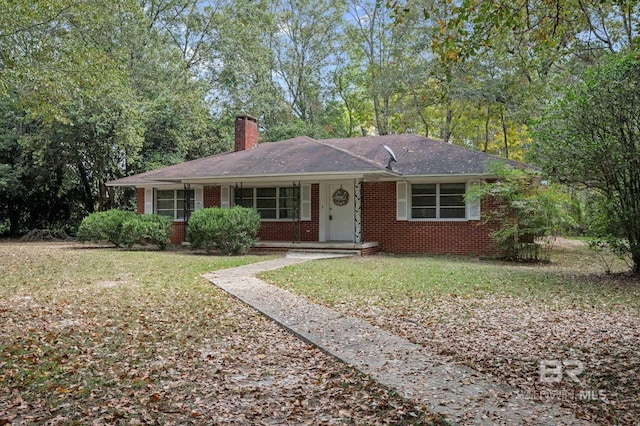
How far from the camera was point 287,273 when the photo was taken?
35.8 feet

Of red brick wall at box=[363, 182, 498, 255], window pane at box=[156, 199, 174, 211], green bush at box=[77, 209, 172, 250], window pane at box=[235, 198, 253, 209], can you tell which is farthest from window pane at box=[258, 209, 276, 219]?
window pane at box=[156, 199, 174, 211]

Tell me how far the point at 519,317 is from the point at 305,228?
1101 centimetres

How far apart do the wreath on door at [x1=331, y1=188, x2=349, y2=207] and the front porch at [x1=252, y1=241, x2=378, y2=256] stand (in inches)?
52.8

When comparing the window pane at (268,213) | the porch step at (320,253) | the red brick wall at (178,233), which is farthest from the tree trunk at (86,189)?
the porch step at (320,253)

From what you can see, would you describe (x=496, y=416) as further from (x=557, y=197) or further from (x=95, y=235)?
(x=95, y=235)

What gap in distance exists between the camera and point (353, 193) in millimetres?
16656

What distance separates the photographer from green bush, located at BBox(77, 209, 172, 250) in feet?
54.2

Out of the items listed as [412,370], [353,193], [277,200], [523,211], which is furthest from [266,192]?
[412,370]

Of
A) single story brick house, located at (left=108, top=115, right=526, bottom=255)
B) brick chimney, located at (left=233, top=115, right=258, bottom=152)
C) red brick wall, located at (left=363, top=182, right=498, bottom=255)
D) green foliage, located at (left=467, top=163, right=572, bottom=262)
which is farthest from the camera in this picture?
brick chimney, located at (left=233, top=115, right=258, bottom=152)

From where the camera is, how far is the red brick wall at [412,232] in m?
15.5

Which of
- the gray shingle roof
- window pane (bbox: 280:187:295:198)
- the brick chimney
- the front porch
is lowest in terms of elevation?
the front porch

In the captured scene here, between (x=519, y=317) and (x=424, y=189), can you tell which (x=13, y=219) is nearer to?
(x=424, y=189)

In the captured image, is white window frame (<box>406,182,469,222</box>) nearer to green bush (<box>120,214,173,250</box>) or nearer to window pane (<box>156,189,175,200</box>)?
green bush (<box>120,214,173,250</box>)

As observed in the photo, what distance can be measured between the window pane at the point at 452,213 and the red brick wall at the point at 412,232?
0.65 ft
